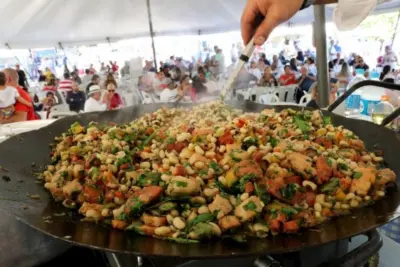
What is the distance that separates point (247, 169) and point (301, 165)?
17 cm

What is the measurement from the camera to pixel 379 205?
3.47 ft

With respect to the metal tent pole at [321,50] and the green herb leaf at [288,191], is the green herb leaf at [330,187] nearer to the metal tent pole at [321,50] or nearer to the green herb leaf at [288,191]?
the green herb leaf at [288,191]

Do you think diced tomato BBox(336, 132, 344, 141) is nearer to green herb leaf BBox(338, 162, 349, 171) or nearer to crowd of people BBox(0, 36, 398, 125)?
green herb leaf BBox(338, 162, 349, 171)

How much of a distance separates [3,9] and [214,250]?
6287 mm

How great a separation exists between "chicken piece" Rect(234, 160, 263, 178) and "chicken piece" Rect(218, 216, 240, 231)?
0.56 feet

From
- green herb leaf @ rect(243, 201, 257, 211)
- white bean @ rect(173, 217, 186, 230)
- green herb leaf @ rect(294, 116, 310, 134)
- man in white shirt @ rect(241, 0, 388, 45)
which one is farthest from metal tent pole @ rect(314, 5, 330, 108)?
white bean @ rect(173, 217, 186, 230)

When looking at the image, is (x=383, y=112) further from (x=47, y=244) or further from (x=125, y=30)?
(x=125, y=30)

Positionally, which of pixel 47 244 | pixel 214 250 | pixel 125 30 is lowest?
pixel 47 244

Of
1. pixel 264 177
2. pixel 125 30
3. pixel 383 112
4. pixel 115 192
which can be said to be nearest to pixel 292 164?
pixel 264 177

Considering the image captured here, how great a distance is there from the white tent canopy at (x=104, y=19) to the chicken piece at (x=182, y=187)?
556 cm

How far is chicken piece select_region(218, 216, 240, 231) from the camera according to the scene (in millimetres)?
899

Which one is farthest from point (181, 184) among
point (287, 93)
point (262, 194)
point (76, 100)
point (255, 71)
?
point (255, 71)

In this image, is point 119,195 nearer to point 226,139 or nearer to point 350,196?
point 226,139

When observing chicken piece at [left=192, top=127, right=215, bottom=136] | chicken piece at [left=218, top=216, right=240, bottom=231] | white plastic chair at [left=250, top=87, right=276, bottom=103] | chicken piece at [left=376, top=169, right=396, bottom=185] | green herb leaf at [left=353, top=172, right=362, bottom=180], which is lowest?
white plastic chair at [left=250, top=87, right=276, bottom=103]
